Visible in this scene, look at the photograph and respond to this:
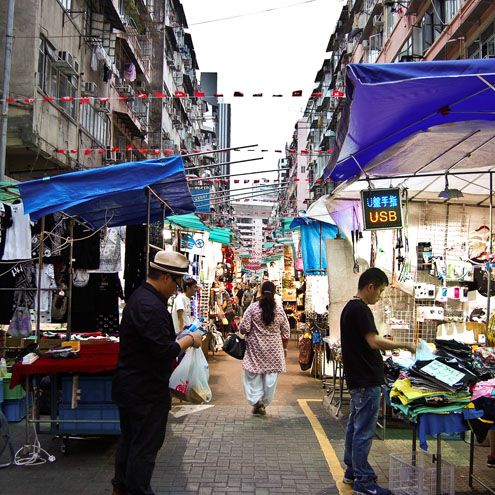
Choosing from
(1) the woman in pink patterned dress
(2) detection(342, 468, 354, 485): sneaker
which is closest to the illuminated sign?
(1) the woman in pink patterned dress

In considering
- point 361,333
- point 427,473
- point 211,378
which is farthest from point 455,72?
point 211,378

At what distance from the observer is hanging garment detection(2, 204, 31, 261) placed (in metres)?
6.94

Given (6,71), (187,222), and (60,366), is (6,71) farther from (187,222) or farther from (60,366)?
(60,366)

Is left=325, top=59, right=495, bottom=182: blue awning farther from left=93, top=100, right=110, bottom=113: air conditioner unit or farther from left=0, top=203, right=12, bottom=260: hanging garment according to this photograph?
left=93, top=100, right=110, bottom=113: air conditioner unit

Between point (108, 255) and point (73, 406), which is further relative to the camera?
point (108, 255)

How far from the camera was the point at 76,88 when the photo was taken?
663 inches

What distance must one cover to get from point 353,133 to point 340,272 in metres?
4.26

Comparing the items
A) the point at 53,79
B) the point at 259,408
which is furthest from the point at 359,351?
the point at 53,79

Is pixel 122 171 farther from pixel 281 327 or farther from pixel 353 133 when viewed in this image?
pixel 281 327

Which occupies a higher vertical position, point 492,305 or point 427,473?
point 492,305

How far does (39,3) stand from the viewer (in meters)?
13.7

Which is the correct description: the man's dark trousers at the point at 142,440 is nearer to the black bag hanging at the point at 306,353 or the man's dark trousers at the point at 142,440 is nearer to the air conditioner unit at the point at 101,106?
the black bag hanging at the point at 306,353

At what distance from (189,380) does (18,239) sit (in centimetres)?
307

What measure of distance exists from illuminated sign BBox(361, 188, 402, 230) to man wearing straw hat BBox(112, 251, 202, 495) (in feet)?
10.7
